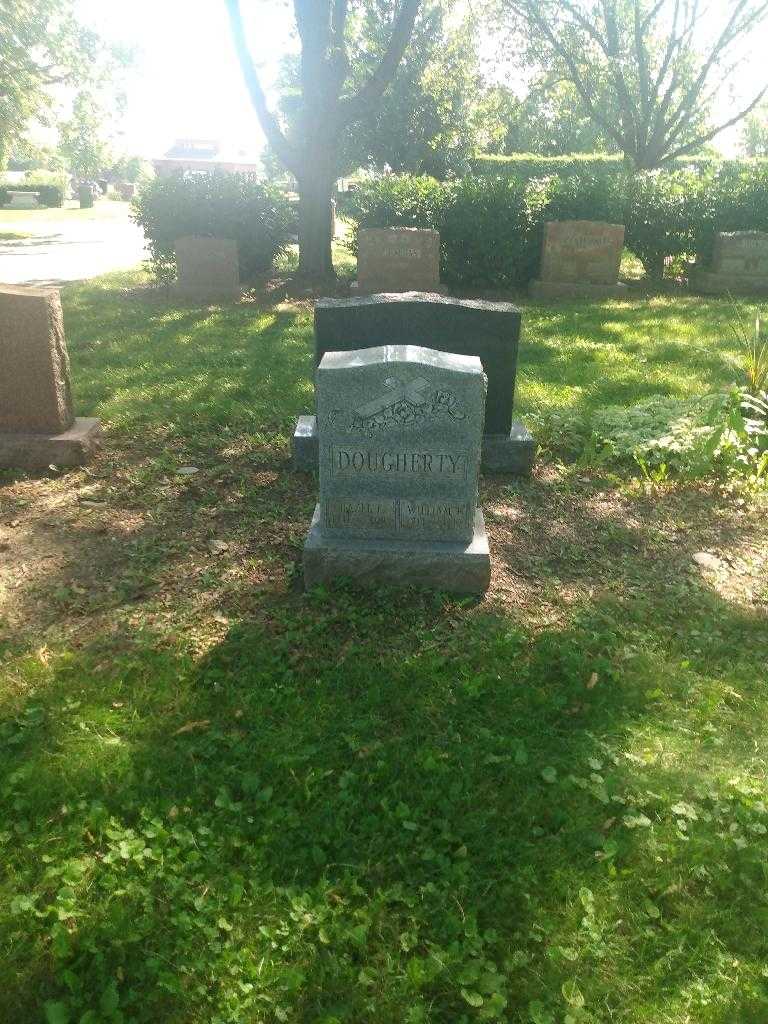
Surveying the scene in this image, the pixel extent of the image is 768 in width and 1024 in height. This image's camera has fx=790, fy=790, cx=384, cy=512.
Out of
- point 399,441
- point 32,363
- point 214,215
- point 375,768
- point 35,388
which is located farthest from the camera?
point 214,215

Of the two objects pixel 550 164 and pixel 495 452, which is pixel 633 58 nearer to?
pixel 550 164

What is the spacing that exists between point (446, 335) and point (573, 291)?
7845 millimetres

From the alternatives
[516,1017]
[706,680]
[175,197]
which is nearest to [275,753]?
[516,1017]

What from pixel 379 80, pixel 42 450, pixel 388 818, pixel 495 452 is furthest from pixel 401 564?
pixel 379 80

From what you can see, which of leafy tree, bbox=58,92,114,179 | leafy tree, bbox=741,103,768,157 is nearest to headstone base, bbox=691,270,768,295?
leafy tree, bbox=58,92,114,179

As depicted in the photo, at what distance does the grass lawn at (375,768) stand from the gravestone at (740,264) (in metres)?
9.01

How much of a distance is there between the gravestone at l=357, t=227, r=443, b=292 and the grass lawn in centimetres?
755

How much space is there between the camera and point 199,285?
39.6 feet

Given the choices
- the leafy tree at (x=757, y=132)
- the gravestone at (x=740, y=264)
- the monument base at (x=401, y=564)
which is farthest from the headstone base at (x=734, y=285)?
the leafy tree at (x=757, y=132)

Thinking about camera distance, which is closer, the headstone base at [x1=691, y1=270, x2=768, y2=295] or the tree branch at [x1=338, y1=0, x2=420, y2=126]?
the tree branch at [x1=338, y1=0, x2=420, y2=126]

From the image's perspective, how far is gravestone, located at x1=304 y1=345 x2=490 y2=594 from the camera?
367cm

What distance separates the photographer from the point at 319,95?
12234mm

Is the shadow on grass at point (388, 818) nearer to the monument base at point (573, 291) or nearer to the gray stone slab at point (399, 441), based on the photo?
the gray stone slab at point (399, 441)

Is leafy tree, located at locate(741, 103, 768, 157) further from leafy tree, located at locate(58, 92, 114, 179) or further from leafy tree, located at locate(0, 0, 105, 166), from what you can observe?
leafy tree, located at locate(0, 0, 105, 166)
